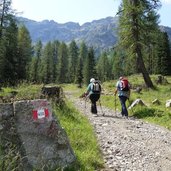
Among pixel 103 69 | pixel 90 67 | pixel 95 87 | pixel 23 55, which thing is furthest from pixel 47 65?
pixel 95 87

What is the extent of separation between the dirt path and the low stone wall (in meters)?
1.67

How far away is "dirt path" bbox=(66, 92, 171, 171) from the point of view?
1048 cm

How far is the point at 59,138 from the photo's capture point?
9.05 meters

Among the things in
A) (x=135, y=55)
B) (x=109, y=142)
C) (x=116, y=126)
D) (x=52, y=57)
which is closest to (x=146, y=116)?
(x=116, y=126)

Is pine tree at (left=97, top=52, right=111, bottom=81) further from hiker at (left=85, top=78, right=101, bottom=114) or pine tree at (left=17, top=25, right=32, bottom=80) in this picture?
hiker at (left=85, top=78, right=101, bottom=114)

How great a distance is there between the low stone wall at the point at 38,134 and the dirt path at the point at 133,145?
1.67 meters

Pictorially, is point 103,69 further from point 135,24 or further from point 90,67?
point 135,24

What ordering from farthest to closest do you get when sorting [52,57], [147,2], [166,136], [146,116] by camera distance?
[52,57] < [147,2] < [146,116] < [166,136]

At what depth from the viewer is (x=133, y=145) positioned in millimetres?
12656

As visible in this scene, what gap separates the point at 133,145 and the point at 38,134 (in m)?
4.63

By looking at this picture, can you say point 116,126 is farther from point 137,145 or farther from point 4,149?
point 4,149

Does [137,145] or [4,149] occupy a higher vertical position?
[4,149]

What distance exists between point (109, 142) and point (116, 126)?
348 centimetres

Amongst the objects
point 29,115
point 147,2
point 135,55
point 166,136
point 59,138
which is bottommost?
point 166,136
